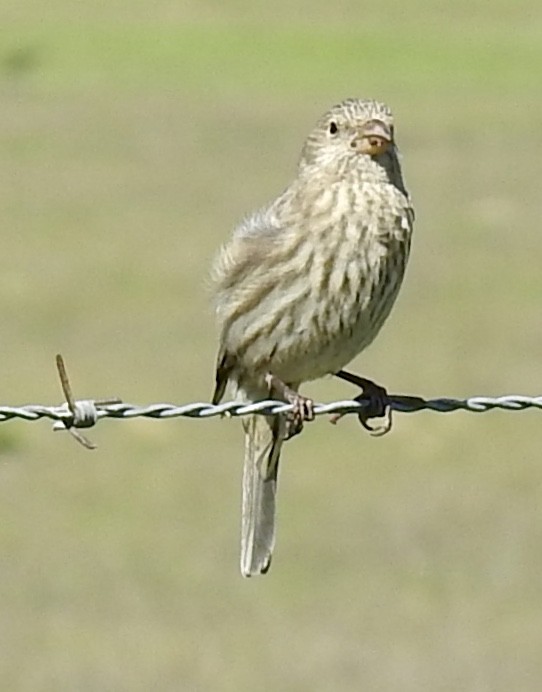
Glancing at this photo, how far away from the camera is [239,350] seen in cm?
660

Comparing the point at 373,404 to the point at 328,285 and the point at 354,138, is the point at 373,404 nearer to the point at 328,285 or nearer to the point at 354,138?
the point at 328,285

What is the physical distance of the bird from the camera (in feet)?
20.6

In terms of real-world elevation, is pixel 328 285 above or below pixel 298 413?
above

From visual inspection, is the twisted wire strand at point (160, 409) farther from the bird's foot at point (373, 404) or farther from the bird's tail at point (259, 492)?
the bird's tail at point (259, 492)

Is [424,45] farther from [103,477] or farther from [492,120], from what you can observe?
[103,477]

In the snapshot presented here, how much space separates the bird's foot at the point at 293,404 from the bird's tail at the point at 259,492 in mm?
90

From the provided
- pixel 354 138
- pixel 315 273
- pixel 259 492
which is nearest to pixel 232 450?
pixel 259 492

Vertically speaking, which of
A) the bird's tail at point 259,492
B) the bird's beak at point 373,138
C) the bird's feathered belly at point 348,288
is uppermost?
the bird's beak at point 373,138

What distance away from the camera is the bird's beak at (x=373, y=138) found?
634cm

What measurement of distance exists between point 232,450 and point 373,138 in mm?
8445

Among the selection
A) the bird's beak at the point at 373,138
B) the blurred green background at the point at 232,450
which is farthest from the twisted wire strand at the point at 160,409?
the blurred green background at the point at 232,450

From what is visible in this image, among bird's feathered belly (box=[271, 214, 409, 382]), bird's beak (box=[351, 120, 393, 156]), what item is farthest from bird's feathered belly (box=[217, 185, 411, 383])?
bird's beak (box=[351, 120, 393, 156])

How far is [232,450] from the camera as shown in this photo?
14.7 metres

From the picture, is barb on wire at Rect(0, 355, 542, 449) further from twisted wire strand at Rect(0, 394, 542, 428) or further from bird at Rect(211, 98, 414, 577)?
bird at Rect(211, 98, 414, 577)
